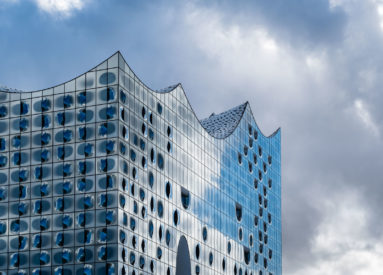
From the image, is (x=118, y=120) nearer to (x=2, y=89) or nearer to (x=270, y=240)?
(x=2, y=89)

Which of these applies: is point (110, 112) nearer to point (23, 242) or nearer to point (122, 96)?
point (122, 96)

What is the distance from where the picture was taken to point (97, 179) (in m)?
61.0

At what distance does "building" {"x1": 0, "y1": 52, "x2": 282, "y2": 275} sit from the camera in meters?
60.6

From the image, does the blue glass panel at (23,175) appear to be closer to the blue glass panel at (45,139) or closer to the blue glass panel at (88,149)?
the blue glass panel at (45,139)

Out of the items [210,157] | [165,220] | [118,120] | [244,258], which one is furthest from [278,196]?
[118,120]

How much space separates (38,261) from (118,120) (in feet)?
41.3

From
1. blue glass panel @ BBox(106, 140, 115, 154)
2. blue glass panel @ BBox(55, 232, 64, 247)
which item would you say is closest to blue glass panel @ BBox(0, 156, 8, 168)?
blue glass panel @ BBox(55, 232, 64, 247)

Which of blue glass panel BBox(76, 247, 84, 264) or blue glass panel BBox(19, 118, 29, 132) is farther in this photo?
blue glass panel BBox(19, 118, 29, 132)

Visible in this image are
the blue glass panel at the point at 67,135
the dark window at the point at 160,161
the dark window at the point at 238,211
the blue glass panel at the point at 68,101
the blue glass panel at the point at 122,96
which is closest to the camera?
the blue glass panel at the point at 122,96

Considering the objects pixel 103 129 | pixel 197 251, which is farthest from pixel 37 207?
pixel 197 251

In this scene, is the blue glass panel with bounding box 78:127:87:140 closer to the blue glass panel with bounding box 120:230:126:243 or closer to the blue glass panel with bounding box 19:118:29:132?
the blue glass panel with bounding box 19:118:29:132

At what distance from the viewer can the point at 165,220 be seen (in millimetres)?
68438

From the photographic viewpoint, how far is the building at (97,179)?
60.6 metres

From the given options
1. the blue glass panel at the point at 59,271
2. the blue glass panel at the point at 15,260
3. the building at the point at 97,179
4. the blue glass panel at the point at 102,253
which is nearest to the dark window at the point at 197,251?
the building at the point at 97,179
